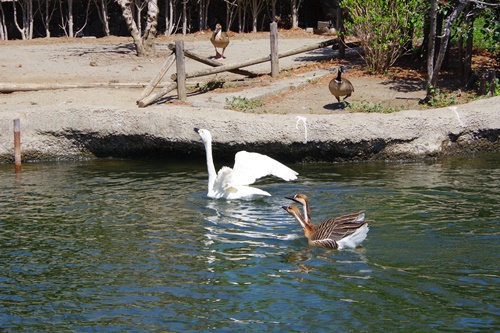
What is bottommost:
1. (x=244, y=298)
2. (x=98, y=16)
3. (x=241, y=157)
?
(x=244, y=298)

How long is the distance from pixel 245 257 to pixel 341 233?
1025 mm

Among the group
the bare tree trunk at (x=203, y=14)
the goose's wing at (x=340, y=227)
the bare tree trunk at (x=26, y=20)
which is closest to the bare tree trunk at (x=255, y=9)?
the bare tree trunk at (x=203, y=14)

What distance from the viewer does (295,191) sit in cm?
1112

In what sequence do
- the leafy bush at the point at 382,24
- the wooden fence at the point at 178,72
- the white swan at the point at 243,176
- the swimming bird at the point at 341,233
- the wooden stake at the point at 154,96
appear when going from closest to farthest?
the swimming bird at the point at 341,233 → the white swan at the point at 243,176 → the wooden stake at the point at 154,96 → the wooden fence at the point at 178,72 → the leafy bush at the point at 382,24

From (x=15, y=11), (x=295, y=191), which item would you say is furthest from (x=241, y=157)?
(x=15, y=11)

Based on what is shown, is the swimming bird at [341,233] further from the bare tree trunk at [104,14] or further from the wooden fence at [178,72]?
the bare tree trunk at [104,14]

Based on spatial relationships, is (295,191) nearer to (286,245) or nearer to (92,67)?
(286,245)

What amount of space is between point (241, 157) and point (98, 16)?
18.6 m

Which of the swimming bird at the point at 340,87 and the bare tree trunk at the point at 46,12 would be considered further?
the bare tree trunk at the point at 46,12

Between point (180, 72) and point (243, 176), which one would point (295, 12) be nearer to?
point (180, 72)

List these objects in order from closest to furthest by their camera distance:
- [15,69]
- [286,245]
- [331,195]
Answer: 1. [286,245]
2. [331,195]
3. [15,69]

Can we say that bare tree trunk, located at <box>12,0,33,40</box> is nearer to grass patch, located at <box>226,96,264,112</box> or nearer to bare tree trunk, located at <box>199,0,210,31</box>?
bare tree trunk, located at <box>199,0,210,31</box>

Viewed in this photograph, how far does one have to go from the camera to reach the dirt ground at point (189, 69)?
15508 mm

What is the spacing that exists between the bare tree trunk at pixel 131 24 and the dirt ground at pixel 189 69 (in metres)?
0.38
